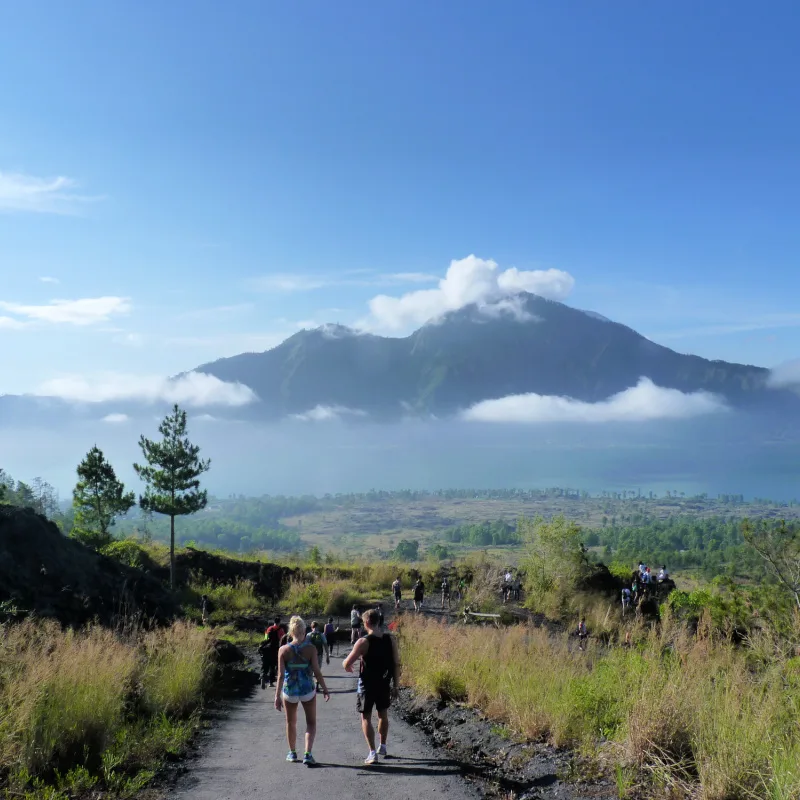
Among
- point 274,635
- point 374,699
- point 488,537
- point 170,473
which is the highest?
point 170,473

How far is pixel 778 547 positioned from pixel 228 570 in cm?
2348

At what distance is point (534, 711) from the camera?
23.9 feet

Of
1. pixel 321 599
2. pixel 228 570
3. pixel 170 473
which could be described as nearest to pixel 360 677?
pixel 321 599

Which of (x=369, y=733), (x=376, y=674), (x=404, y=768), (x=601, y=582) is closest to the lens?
(x=404, y=768)

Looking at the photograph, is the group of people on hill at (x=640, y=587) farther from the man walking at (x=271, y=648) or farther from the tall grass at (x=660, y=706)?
the tall grass at (x=660, y=706)

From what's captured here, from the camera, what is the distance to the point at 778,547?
47.0ft

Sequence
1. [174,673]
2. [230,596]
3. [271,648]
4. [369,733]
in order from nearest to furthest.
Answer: [369,733] < [174,673] < [271,648] < [230,596]

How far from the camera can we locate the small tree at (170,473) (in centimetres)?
3188

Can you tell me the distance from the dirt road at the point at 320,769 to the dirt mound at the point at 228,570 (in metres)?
20.5

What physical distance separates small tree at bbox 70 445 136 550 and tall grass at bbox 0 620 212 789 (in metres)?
25.6

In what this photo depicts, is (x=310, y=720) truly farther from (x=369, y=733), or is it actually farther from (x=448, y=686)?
(x=448, y=686)

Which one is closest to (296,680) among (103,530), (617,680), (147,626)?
(617,680)

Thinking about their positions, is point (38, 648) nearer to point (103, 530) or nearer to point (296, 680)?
point (296, 680)

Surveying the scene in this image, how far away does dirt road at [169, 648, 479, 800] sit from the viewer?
240 inches
